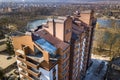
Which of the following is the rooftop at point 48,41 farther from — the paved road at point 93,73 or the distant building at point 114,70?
the distant building at point 114,70

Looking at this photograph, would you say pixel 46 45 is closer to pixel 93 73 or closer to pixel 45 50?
pixel 45 50

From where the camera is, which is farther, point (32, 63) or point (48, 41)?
point (48, 41)

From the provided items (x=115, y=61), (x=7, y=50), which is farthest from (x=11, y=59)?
(x=115, y=61)

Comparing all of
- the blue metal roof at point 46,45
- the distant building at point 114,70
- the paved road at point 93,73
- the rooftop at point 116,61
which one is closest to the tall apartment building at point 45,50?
the blue metal roof at point 46,45

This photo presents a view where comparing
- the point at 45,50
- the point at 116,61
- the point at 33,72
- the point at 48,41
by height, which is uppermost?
the point at 48,41

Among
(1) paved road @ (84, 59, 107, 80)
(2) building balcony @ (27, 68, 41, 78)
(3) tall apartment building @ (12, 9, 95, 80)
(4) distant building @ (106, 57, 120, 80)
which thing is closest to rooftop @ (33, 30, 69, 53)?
(3) tall apartment building @ (12, 9, 95, 80)

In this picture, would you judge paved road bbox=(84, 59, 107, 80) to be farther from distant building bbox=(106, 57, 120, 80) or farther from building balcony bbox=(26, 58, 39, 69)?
building balcony bbox=(26, 58, 39, 69)

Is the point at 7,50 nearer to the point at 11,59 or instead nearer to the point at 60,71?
the point at 11,59

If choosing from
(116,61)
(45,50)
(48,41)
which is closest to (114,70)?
(116,61)

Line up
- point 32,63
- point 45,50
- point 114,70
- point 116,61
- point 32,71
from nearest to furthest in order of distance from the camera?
point 32,63, point 45,50, point 32,71, point 114,70, point 116,61
